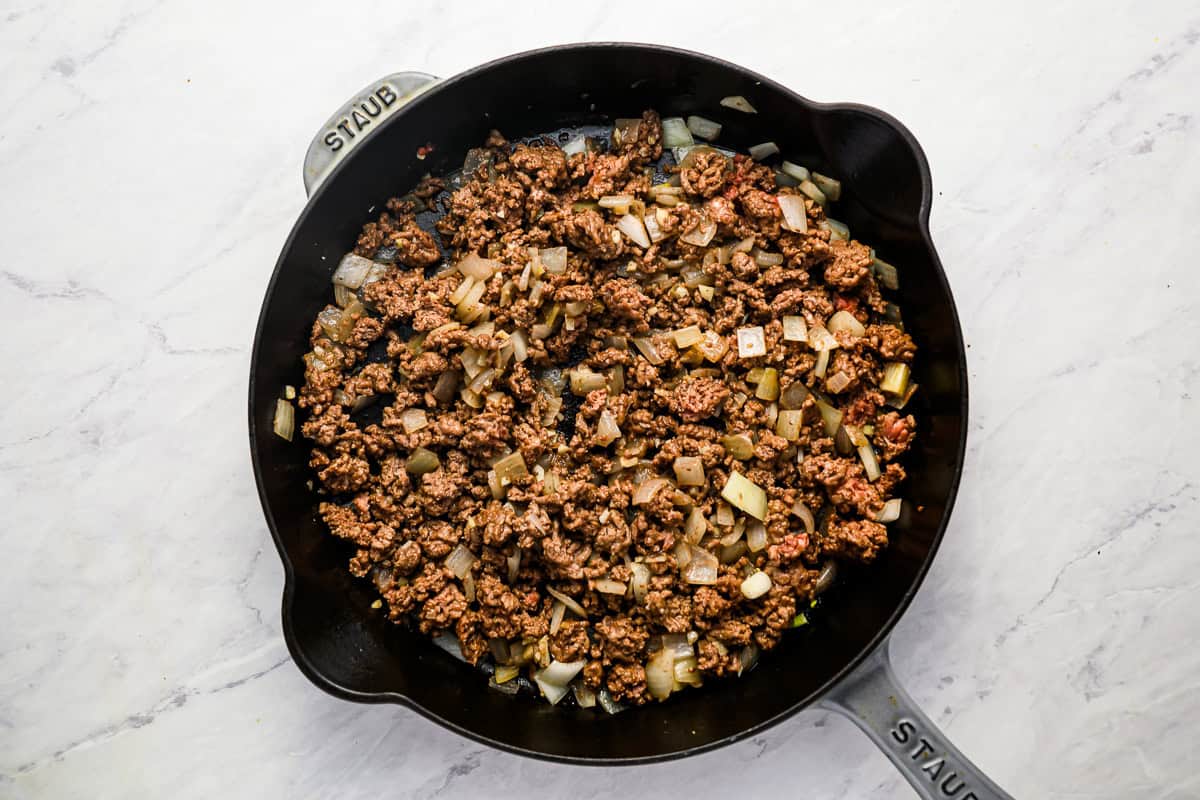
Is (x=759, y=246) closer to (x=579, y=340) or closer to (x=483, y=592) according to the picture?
(x=579, y=340)

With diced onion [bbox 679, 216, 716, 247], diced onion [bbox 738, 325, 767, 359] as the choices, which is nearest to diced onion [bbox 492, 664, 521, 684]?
diced onion [bbox 738, 325, 767, 359]

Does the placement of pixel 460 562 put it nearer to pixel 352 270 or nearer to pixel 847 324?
pixel 352 270

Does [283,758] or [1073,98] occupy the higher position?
[1073,98]

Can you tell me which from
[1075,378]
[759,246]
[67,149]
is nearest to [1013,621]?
[1075,378]

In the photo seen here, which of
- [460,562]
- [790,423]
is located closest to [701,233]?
[790,423]

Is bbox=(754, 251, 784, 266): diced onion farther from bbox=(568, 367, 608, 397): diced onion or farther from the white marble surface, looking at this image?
bbox=(568, 367, 608, 397): diced onion

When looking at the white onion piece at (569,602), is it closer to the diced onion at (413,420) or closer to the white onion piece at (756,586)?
the white onion piece at (756,586)
